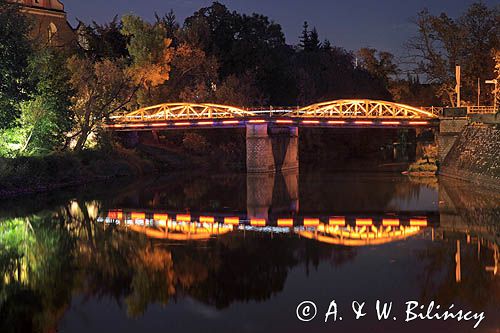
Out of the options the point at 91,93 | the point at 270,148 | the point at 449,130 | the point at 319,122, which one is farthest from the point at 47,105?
the point at 449,130

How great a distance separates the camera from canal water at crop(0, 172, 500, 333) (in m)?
16.4

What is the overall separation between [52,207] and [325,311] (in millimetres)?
26446

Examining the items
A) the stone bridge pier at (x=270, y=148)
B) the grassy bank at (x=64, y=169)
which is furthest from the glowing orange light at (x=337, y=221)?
the stone bridge pier at (x=270, y=148)

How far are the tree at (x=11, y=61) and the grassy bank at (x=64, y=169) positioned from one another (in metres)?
3.73

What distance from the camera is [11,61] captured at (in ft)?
144

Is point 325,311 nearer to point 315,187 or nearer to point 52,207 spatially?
point 52,207

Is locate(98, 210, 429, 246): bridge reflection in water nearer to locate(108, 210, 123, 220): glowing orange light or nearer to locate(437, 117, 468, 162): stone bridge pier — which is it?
locate(108, 210, 123, 220): glowing orange light

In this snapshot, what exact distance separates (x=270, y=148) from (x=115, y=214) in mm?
32240

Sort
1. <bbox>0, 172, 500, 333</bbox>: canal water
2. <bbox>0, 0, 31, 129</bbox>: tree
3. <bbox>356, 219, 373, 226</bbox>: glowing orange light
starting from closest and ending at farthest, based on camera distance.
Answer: <bbox>0, 172, 500, 333</bbox>: canal water, <bbox>356, 219, 373, 226</bbox>: glowing orange light, <bbox>0, 0, 31, 129</bbox>: tree

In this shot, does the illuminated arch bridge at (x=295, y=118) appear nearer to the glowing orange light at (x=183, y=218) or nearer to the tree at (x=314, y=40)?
the glowing orange light at (x=183, y=218)

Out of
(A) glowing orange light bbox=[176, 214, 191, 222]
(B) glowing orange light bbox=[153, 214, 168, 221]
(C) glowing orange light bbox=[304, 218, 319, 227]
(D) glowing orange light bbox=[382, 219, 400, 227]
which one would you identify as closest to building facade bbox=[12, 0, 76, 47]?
(B) glowing orange light bbox=[153, 214, 168, 221]

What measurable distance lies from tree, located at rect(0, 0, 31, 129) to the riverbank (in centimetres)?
3423

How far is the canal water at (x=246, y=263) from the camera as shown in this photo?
53.7 ft

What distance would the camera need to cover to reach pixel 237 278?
20.2 metres
